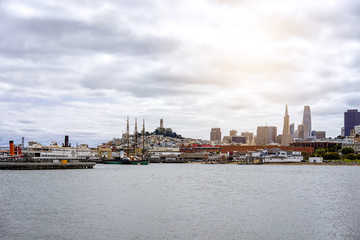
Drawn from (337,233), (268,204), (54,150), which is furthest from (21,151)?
(337,233)

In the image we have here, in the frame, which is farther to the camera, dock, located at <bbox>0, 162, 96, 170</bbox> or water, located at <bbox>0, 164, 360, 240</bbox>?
dock, located at <bbox>0, 162, 96, 170</bbox>

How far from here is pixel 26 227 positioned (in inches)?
1214

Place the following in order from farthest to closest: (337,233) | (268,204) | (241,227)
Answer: (268,204) → (241,227) → (337,233)

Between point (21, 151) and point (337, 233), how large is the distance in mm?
150973

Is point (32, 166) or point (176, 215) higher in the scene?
point (176, 215)

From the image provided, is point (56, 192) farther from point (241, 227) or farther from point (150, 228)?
point (241, 227)

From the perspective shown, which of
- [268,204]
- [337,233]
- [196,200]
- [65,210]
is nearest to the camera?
[337,233]

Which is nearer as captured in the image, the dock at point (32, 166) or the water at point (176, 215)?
the water at point (176, 215)

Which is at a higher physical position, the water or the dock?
the water

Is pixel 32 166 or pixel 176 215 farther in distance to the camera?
pixel 32 166

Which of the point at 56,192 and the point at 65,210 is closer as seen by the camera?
the point at 65,210

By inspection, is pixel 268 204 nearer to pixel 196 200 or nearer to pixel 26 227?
pixel 196 200

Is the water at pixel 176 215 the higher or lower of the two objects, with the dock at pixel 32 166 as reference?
higher

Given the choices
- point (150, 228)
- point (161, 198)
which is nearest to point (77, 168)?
point (161, 198)
